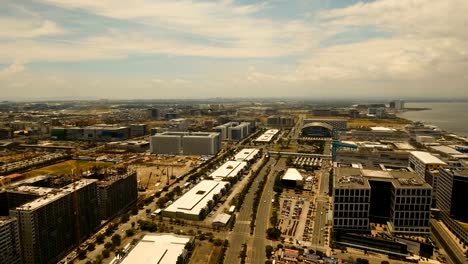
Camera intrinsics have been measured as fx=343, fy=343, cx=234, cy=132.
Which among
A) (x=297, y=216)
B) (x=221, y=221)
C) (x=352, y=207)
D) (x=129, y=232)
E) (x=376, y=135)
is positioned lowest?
(x=297, y=216)

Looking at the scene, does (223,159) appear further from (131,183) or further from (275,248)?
(275,248)

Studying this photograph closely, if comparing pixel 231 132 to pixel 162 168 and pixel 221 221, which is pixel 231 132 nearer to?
pixel 162 168

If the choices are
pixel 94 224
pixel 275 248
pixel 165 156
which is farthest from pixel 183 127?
pixel 275 248

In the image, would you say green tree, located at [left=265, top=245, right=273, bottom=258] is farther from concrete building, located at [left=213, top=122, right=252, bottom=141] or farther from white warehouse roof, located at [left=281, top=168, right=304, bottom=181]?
concrete building, located at [left=213, top=122, right=252, bottom=141]

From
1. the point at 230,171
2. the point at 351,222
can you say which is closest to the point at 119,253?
the point at 351,222

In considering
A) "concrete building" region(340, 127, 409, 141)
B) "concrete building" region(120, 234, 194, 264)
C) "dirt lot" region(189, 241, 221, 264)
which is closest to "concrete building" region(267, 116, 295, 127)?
"concrete building" region(340, 127, 409, 141)

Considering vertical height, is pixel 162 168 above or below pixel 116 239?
above
